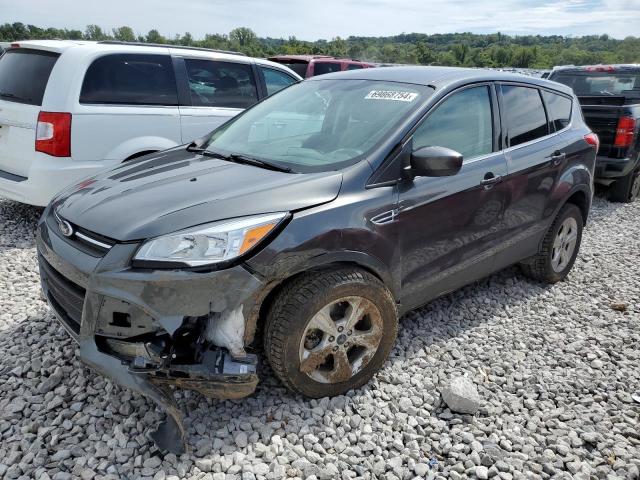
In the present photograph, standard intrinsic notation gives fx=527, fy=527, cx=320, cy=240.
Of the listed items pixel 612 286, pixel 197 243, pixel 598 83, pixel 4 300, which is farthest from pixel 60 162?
pixel 598 83

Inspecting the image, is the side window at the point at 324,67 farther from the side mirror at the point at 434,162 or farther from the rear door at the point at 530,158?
the side mirror at the point at 434,162

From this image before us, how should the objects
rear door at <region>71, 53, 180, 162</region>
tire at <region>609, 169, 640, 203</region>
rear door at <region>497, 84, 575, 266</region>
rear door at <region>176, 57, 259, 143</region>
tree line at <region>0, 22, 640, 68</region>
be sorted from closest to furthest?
rear door at <region>497, 84, 575, 266</region>, rear door at <region>71, 53, 180, 162</region>, rear door at <region>176, 57, 259, 143</region>, tire at <region>609, 169, 640, 203</region>, tree line at <region>0, 22, 640, 68</region>

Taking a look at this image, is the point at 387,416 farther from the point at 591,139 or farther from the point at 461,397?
the point at 591,139

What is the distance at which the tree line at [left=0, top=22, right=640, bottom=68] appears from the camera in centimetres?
6444

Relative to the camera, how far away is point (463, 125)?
3398mm

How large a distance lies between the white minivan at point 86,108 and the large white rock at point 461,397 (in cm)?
369

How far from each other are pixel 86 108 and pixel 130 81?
608mm

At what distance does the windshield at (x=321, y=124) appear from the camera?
9.71 feet

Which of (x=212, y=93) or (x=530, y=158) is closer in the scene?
(x=530, y=158)

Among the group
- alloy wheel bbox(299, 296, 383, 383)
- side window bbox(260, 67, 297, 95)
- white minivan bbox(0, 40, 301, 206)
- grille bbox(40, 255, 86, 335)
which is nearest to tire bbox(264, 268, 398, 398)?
alloy wheel bbox(299, 296, 383, 383)

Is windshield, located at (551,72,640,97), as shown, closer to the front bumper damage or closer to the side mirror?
the side mirror

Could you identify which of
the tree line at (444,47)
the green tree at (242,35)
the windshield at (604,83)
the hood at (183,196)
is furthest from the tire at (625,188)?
the green tree at (242,35)

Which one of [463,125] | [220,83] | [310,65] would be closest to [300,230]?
[463,125]

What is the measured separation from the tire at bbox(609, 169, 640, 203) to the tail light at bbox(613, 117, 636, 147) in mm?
784
